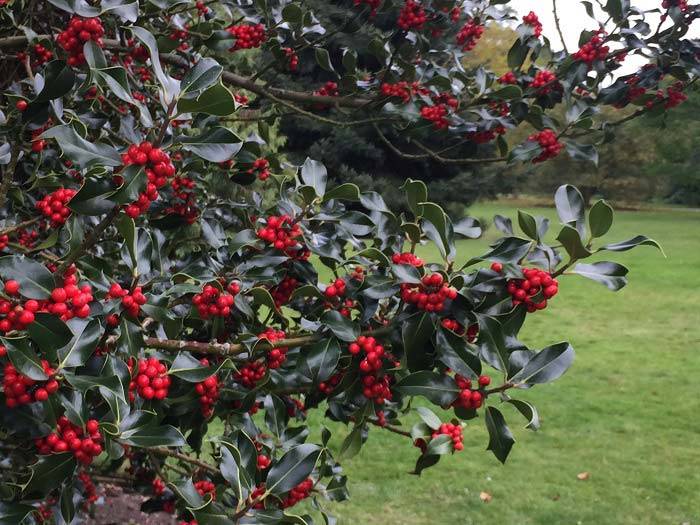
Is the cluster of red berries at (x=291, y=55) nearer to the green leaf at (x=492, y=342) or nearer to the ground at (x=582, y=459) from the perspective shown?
the green leaf at (x=492, y=342)

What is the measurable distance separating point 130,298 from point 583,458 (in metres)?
5.14

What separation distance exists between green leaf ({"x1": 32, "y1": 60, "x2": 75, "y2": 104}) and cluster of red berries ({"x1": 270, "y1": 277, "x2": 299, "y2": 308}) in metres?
0.74

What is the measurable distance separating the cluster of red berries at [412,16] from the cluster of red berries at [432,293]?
2.11 meters

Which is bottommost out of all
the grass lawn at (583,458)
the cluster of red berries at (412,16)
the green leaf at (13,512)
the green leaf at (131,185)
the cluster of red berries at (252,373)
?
the grass lawn at (583,458)

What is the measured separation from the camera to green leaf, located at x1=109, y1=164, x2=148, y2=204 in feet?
3.82

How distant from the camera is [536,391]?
7.67 meters

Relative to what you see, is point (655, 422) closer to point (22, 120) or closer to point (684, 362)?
point (684, 362)

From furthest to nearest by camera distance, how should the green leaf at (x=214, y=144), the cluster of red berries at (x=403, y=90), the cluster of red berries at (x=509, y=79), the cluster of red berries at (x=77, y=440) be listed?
the cluster of red berries at (x=509, y=79) → the cluster of red berries at (x=403, y=90) → the cluster of red berries at (x=77, y=440) → the green leaf at (x=214, y=144)

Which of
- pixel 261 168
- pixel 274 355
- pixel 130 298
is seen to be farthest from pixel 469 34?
pixel 130 298

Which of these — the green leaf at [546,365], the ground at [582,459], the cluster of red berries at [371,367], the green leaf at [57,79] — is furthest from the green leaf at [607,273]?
the ground at [582,459]

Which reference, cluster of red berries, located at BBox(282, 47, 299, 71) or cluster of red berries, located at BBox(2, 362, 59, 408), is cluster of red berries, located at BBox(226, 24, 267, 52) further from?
cluster of red berries, located at BBox(2, 362, 59, 408)

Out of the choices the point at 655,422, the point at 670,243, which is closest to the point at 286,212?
the point at 655,422

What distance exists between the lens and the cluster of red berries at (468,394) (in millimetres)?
1481

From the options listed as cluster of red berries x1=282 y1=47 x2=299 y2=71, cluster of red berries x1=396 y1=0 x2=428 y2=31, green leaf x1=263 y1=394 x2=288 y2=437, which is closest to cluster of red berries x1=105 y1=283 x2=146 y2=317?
green leaf x1=263 y1=394 x2=288 y2=437
